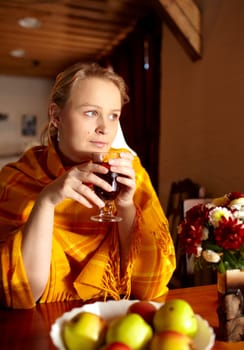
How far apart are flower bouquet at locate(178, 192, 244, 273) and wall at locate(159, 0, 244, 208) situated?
1580 millimetres

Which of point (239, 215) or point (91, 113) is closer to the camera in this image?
point (239, 215)

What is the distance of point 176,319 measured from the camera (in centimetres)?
68

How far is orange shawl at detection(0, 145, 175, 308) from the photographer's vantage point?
112cm

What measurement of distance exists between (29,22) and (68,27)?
0.42 metres

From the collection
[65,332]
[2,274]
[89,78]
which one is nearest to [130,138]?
[89,78]

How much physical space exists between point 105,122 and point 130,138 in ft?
10.2

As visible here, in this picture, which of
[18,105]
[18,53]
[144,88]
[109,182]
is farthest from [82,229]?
[18,105]

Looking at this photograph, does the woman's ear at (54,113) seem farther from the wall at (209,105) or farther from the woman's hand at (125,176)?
the wall at (209,105)

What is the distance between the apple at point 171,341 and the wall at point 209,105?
1872 millimetres

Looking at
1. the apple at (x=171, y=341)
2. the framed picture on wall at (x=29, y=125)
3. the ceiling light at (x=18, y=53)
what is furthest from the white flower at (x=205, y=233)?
the framed picture on wall at (x=29, y=125)

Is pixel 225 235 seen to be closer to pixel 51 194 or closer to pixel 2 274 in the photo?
pixel 51 194

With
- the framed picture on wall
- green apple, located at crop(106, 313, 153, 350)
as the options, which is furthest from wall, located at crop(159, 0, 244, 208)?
the framed picture on wall

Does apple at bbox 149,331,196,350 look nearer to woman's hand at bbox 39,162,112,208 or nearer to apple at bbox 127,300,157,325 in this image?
apple at bbox 127,300,157,325

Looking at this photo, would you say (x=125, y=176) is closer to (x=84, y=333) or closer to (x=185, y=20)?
(x=84, y=333)
